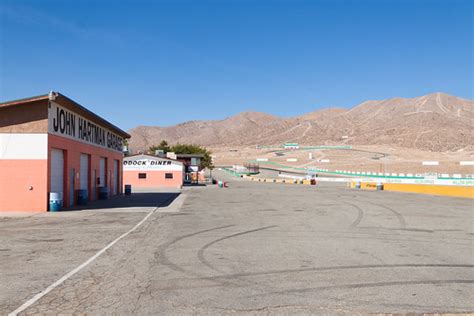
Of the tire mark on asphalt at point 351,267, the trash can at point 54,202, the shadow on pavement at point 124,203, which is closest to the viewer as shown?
the tire mark on asphalt at point 351,267

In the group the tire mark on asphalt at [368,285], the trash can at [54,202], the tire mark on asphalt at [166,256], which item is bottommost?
the tire mark on asphalt at [368,285]

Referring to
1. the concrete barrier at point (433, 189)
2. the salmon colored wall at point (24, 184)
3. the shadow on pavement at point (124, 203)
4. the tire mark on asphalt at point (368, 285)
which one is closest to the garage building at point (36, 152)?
the salmon colored wall at point (24, 184)

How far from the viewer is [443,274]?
29.8 ft

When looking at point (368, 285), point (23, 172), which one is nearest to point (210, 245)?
point (368, 285)

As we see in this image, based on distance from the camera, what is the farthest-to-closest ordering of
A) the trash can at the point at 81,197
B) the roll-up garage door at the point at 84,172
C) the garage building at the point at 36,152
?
the roll-up garage door at the point at 84,172 → the trash can at the point at 81,197 → the garage building at the point at 36,152

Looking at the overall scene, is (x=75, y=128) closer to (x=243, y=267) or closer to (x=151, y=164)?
(x=243, y=267)

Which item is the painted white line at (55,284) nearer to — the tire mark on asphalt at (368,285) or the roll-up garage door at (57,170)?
the tire mark on asphalt at (368,285)

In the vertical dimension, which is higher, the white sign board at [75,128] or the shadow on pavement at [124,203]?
the white sign board at [75,128]

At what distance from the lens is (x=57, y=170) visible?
2558 cm

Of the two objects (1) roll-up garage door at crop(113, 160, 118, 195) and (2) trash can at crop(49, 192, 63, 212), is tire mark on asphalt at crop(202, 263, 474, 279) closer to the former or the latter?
(2) trash can at crop(49, 192, 63, 212)

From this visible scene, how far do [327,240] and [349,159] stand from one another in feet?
379

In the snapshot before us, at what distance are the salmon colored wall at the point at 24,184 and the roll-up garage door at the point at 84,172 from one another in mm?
6639

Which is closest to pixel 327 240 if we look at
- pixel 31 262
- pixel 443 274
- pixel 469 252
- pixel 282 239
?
pixel 282 239

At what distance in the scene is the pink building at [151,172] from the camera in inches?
2514
